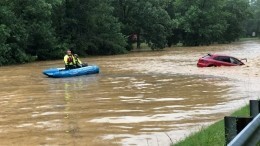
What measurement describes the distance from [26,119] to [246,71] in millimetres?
15989

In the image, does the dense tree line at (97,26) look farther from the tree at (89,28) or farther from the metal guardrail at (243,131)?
the metal guardrail at (243,131)

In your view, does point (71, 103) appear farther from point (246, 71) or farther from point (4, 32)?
point (4, 32)

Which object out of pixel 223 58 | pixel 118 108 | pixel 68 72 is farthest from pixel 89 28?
pixel 118 108

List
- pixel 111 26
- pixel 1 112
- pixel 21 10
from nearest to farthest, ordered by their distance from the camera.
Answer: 1. pixel 1 112
2. pixel 21 10
3. pixel 111 26

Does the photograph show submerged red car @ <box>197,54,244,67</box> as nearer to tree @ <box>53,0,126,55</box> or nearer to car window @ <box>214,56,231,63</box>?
car window @ <box>214,56,231,63</box>

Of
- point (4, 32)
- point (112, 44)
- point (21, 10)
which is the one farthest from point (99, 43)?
point (4, 32)

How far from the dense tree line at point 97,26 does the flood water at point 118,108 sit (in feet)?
73.0

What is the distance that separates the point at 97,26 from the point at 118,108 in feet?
147

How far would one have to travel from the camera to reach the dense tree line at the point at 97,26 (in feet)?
145

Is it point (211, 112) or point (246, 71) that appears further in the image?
point (246, 71)

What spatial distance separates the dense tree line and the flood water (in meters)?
22.3

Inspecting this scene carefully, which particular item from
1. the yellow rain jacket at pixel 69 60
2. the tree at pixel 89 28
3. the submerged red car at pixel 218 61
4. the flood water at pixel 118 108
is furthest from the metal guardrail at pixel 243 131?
the tree at pixel 89 28

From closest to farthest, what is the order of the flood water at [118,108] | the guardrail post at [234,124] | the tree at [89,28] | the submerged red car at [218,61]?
the guardrail post at [234,124] → the flood water at [118,108] → the submerged red car at [218,61] → the tree at [89,28]

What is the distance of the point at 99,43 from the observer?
56844 mm
